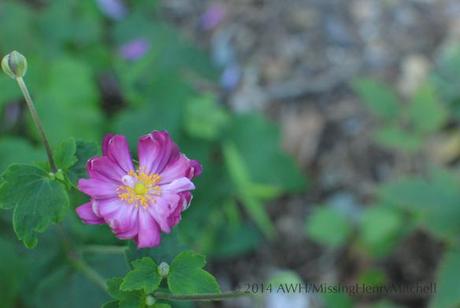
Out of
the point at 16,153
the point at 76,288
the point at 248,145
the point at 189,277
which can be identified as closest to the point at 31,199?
the point at 189,277

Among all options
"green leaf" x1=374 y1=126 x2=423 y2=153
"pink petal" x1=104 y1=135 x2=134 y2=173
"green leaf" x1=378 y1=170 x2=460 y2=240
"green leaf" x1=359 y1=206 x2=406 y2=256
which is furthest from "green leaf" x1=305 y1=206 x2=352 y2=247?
"pink petal" x1=104 y1=135 x2=134 y2=173

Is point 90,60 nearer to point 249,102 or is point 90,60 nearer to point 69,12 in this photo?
point 69,12

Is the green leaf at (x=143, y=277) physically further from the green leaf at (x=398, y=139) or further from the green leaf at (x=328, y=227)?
the green leaf at (x=398, y=139)

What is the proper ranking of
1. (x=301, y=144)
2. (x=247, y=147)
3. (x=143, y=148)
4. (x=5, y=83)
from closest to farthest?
(x=143, y=148) → (x=5, y=83) → (x=247, y=147) → (x=301, y=144)

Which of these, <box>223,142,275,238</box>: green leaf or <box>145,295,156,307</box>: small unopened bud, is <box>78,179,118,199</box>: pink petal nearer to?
<box>145,295,156,307</box>: small unopened bud

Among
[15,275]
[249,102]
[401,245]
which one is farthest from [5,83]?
[401,245]

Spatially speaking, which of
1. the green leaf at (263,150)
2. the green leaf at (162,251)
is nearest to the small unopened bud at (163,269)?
the green leaf at (162,251)

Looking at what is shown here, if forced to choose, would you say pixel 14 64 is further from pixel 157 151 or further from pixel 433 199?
pixel 433 199
